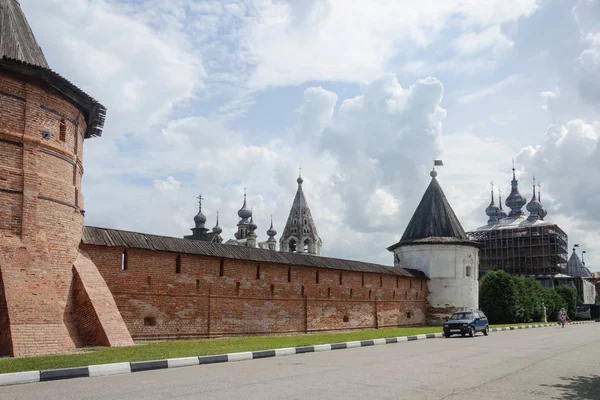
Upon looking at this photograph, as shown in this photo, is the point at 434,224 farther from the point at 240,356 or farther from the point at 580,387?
the point at 580,387

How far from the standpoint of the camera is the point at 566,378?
350 inches

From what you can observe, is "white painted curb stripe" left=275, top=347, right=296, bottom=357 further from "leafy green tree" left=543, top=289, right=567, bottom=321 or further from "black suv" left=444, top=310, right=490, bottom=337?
"leafy green tree" left=543, top=289, right=567, bottom=321

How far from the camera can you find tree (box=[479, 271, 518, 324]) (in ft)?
117

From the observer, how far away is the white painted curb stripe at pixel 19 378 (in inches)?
316

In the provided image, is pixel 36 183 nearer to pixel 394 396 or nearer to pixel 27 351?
pixel 27 351

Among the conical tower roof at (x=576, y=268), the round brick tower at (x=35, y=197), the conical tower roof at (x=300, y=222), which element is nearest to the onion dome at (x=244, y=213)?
the conical tower roof at (x=300, y=222)

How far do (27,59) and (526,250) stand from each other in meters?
73.4

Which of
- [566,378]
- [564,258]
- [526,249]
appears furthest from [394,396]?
[564,258]

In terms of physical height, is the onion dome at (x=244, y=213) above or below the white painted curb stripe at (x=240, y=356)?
above

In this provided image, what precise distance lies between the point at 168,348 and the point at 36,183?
4.46 meters

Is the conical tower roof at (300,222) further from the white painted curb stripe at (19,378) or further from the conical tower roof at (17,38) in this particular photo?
the white painted curb stripe at (19,378)

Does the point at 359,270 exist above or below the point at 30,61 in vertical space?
below

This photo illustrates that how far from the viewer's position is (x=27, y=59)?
12586 millimetres

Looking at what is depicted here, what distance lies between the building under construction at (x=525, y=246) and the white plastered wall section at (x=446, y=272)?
46.2m
